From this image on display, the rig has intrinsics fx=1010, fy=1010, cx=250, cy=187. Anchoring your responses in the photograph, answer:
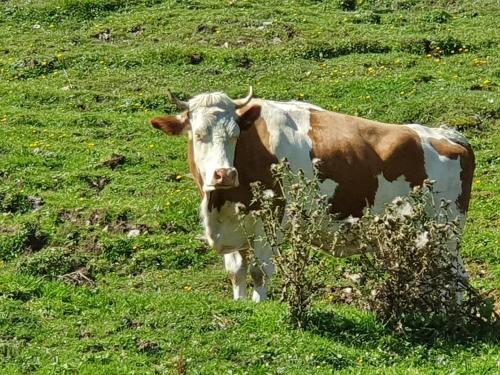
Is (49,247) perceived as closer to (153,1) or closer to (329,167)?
(329,167)

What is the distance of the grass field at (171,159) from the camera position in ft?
29.5

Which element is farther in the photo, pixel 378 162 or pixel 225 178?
pixel 378 162

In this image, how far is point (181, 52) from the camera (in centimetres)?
2283

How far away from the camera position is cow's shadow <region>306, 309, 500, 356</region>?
29.6 feet

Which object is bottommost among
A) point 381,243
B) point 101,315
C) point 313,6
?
point 313,6

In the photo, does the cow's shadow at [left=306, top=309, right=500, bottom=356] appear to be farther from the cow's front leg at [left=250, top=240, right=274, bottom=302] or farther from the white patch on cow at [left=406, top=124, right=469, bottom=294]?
the white patch on cow at [left=406, top=124, right=469, bottom=294]

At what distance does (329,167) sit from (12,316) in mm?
3989

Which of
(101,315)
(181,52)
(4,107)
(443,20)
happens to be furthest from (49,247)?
(443,20)

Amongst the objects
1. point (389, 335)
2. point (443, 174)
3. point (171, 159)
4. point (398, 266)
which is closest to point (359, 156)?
point (443, 174)

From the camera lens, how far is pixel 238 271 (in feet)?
38.4

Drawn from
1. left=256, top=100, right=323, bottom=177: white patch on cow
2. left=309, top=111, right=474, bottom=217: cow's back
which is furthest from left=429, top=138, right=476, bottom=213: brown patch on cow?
left=256, top=100, right=323, bottom=177: white patch on cow

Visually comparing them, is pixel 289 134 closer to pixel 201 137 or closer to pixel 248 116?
pixel 248 116

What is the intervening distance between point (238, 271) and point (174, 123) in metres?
1.86

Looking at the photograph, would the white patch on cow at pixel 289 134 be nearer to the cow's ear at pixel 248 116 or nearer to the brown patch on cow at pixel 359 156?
the brown patch on cow at pixel 359 156
